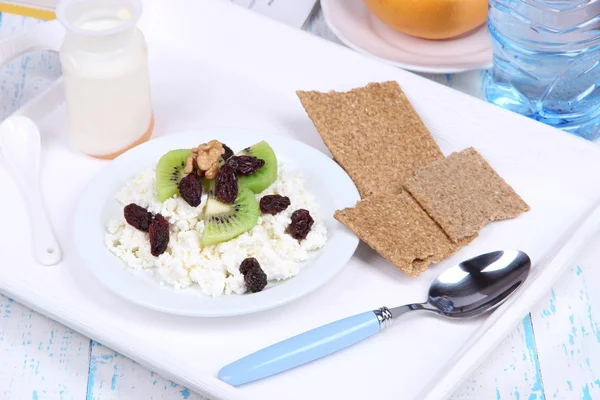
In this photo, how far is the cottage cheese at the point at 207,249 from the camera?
141 centimetres

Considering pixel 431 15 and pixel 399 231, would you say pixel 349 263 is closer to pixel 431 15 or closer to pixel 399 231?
pixel 399 231

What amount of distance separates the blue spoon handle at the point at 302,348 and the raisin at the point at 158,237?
24 cm

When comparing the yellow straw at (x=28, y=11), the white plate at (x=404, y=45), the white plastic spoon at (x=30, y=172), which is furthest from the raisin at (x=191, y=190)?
the yellow straw at (x=28, y=11)

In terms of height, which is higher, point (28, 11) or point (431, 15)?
point (431, 15)

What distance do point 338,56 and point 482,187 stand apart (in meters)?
0.47

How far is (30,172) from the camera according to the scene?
1.66 metres

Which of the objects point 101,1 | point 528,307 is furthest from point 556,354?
point 101,1

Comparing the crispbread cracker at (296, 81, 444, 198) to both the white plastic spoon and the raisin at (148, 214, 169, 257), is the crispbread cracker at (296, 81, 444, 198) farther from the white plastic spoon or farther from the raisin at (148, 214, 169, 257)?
the white plastic spoon

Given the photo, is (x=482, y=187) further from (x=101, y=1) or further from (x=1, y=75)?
(x=1, y=75)

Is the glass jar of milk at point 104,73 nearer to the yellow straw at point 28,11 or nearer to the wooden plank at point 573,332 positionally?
the yellow straw at point 28,11

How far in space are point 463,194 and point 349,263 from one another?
24 cm

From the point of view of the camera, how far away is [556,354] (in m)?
1.47

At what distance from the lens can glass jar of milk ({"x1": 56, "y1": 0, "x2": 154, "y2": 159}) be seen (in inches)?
63.6

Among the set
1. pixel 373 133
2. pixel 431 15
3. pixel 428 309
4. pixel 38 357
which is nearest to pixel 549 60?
pixel 431 15
